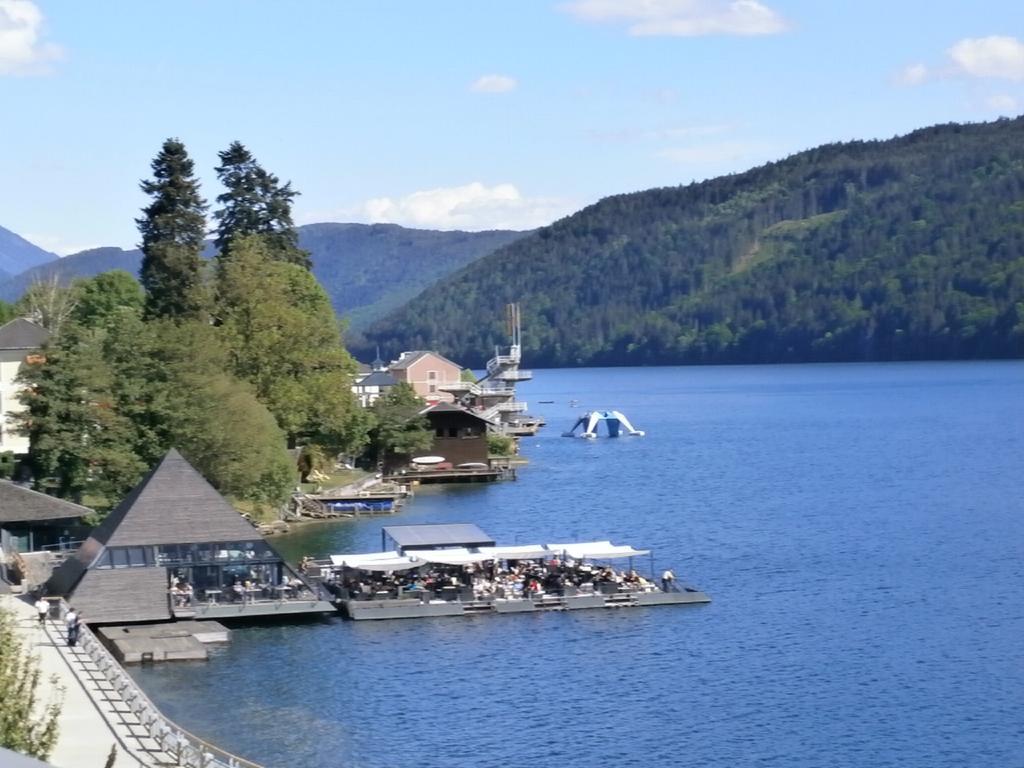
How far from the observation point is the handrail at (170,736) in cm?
2970

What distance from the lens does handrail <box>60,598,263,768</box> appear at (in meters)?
29.7

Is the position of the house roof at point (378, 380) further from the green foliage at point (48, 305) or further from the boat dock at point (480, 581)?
the boat dock at point (480, 581)

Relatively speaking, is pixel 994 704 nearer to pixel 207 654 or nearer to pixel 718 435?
pixel 207 654

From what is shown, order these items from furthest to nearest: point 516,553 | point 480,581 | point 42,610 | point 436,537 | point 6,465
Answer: point 6,465, point 436,537, point 516,553, point 480,581, point 42,610

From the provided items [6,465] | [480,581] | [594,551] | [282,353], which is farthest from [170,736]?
[282,353]

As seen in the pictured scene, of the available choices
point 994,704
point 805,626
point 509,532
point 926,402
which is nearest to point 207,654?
point 805,626

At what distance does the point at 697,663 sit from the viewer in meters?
41.5

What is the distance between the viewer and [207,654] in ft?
140

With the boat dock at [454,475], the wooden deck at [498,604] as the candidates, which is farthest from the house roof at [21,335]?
the wooden deck at [498,604]

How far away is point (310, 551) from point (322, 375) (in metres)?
18.1

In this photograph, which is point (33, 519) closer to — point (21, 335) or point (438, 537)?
point (438, 537)

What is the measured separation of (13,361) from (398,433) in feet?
74.9

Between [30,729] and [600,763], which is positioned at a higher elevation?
[30,729]

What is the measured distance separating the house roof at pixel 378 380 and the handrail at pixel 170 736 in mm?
87639
